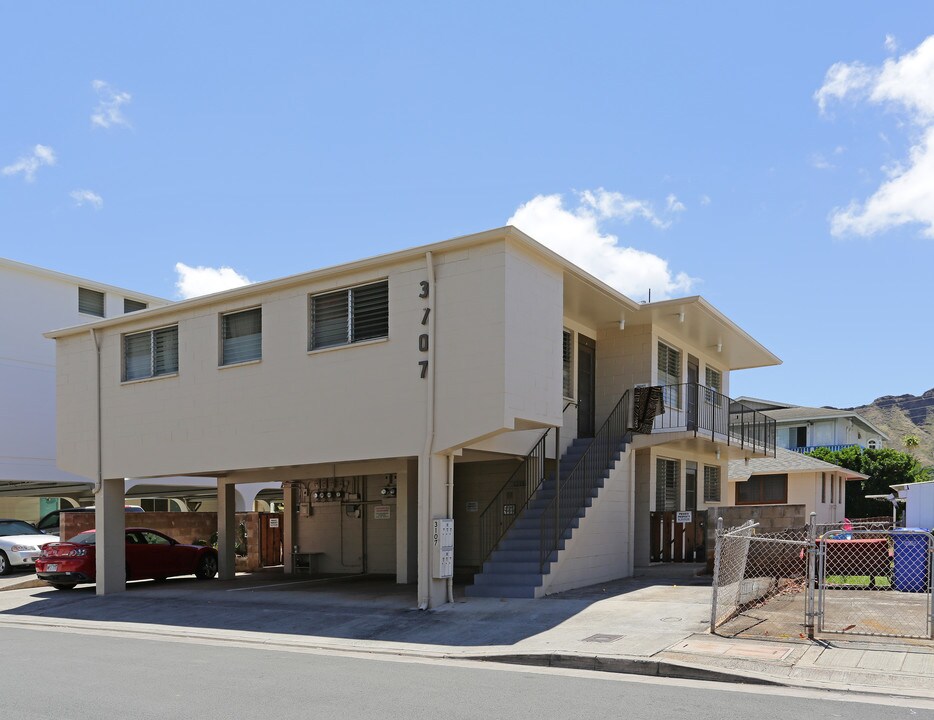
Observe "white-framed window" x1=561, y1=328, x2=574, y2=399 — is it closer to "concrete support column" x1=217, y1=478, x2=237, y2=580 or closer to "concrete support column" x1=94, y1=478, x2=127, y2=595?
"concrete support column" x1=217, y1=478, x2=237, y2=580

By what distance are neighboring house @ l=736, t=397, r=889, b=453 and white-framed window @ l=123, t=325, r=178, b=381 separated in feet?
138

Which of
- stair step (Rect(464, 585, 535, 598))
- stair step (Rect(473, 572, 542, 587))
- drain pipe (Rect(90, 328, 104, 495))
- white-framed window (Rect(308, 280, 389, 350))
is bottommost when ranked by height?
stair step (Rect(464, 585, 535, 598))

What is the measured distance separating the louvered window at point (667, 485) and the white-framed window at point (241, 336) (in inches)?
373

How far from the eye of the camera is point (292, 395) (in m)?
16.4

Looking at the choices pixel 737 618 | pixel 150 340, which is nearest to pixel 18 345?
pixel 150 340

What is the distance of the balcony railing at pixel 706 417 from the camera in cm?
2070

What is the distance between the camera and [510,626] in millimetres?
12414

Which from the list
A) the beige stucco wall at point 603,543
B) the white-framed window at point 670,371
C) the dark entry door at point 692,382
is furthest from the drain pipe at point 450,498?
the dark entry door at point 692,382

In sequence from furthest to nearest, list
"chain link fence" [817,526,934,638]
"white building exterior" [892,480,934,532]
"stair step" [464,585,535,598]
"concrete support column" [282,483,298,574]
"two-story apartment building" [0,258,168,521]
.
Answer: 1. "two-story apartment building" [0,258,168,521]
2. "concrete support column" [282,483,298,574]
3. "white building exterior" [892,480,934,532]
4. "stair step" [464,585,535,598]
5. "chain link fence" [817,526,934,638]

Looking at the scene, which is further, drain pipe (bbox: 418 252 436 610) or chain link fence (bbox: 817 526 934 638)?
drain pipe (bbox: 418 252 436 610)

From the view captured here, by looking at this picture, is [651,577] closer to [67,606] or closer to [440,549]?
[440,549]

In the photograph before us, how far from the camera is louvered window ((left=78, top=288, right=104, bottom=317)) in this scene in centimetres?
3142

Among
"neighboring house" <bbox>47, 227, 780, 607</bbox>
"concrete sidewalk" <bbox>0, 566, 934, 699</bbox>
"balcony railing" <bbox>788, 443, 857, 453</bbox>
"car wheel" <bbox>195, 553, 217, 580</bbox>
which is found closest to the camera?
"concrete sidewalk" <bbox>0, 566, 934, 699</bbox>

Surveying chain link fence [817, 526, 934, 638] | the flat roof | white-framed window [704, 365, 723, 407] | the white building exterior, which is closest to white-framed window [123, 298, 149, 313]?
the flat roof
